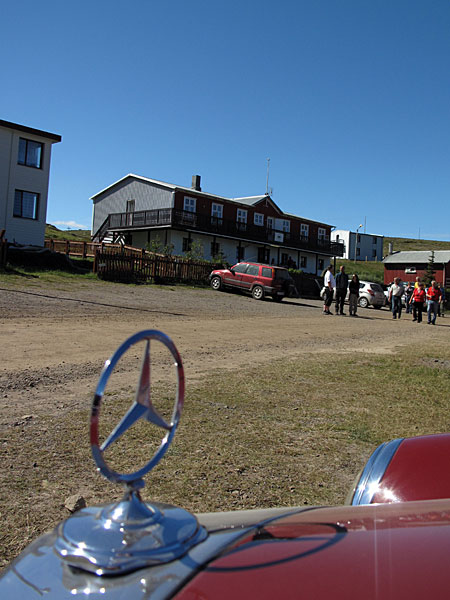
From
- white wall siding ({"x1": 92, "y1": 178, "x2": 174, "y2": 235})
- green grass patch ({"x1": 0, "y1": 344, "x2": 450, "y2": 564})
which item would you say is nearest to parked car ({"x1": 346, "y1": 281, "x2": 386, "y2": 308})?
white wall siding ({"x1": 92, "y1": 178, "x2": 174, "y2": 235})

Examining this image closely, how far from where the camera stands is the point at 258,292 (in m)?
Result: 25.9

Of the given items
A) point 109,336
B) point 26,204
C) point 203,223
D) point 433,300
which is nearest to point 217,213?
point 203,223

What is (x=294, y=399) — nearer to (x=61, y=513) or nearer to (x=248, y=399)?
(x=248, y=399)

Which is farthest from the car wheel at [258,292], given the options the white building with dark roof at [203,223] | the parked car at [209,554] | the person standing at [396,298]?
the parked car at [209,554]

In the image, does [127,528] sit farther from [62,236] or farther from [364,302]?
[62,236]

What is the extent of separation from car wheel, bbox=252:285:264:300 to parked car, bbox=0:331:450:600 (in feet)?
80.5

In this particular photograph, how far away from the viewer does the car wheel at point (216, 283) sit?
27703 millimetres

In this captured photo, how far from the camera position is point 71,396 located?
18.4ft

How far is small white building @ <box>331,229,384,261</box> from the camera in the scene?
105812mm

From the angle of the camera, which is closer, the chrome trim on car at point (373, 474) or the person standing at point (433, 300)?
the chrome trim on car at point (373, 474)

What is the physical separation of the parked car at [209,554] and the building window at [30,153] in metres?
29.9

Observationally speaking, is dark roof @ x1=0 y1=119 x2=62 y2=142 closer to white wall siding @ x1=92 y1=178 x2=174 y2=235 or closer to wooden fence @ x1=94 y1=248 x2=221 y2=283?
wooden fence @ x1=94 y1=248 x2=221 y2=283

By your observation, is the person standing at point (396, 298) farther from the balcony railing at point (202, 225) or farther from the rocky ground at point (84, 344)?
the balcony railing at point (202, 225)

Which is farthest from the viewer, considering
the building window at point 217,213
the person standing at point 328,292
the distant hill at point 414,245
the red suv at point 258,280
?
the distant hill at point 414,245
